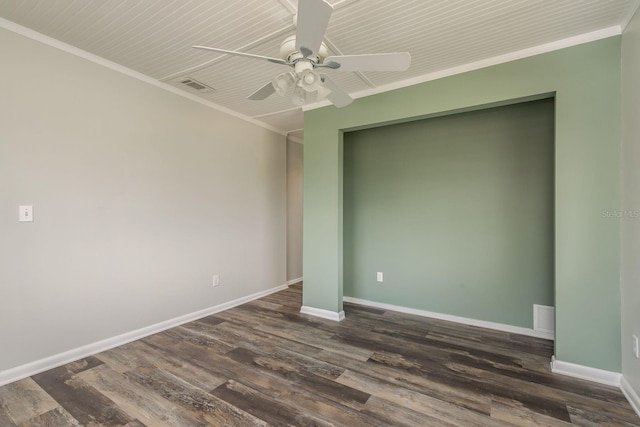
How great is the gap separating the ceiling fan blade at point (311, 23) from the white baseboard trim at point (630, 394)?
2828 millimetres

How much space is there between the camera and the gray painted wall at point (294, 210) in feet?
16.4

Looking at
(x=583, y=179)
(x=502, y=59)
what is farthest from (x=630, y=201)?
(x=502, y=59)

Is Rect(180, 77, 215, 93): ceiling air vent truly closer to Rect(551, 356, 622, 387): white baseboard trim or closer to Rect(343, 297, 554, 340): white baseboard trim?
Rect(343, 297, 554, 340): white baseboard trim

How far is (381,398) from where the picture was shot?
1.92 metres

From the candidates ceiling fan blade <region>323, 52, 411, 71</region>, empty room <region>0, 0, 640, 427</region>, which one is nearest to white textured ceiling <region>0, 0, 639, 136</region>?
empty room <region>0, 0, 640, 427</region>

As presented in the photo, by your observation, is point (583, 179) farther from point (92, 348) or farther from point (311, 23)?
point (92, 348)

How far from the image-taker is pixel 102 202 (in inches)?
101

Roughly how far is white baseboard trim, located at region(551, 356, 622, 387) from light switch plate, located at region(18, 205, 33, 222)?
4.13 metres

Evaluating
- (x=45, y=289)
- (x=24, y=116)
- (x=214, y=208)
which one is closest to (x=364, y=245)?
(x=214, y=208)

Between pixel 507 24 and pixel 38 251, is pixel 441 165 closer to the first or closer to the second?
pixel 507 24

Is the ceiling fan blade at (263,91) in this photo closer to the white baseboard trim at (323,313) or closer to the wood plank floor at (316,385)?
the wood plank floor at (316,385)

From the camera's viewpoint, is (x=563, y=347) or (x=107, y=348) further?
(x=107, y=348)

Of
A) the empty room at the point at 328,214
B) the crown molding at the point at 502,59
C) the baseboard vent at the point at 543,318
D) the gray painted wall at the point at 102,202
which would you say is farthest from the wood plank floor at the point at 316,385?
the crown molding at the point at 502,59

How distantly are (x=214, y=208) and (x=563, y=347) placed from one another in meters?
3.61
